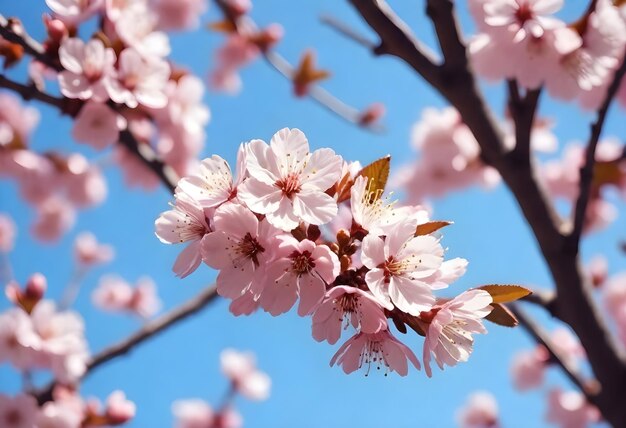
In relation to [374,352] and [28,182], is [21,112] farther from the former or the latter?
[374,352]

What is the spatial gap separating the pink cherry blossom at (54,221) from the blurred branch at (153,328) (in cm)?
255

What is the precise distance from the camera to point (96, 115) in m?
1.72

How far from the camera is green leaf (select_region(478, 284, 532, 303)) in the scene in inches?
36.7

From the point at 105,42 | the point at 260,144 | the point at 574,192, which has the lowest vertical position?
the point at 105,42

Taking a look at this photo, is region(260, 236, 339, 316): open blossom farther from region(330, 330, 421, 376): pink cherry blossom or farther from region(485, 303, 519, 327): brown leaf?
region(485, 303, 519, 327): brown leaf

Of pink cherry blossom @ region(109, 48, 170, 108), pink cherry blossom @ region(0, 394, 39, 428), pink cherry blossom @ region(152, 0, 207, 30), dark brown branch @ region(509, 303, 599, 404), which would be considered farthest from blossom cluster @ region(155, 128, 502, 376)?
pink cherry blossom @ region(152, 0, 207, 30)

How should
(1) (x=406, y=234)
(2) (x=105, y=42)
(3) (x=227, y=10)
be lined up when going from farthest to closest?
(3) (x=227, y=10) < (2) (x=105, y=42) < (1) (x=406, y=234)

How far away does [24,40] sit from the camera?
1.56 meters

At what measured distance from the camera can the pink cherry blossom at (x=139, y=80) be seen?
A: 162 cm

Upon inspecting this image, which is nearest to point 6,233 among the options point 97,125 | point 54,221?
point 54,221

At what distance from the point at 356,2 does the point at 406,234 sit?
36.8 inches

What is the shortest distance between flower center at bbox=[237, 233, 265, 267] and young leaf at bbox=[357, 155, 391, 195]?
240mm

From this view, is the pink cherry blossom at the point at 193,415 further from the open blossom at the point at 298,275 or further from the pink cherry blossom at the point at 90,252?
the open blossom at the point at 298,275

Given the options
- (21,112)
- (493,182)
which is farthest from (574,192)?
(21,112)
